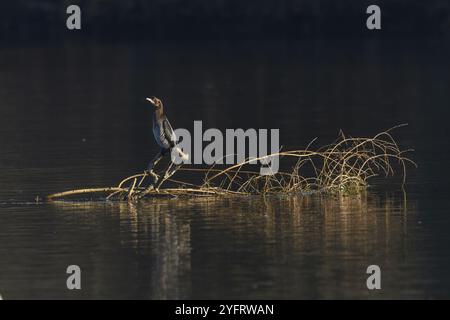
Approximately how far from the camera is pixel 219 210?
24688 millimetres

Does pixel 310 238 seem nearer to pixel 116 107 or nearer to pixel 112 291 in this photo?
pixel 112 291

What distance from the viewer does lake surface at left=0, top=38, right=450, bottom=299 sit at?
62.5 feet

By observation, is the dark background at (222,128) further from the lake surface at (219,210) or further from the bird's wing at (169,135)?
the bird's wing at (169,135)

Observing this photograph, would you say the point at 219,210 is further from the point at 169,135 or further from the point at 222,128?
the point at 222,128

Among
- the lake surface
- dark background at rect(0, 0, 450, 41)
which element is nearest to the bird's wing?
the lake surface

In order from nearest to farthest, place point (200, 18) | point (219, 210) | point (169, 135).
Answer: point (219, 210) → point (169, 135) → point (200, 18)

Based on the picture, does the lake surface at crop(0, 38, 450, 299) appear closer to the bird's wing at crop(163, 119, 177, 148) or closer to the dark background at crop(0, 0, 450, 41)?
the bird's wing at crop(163, 119, 177, 148)

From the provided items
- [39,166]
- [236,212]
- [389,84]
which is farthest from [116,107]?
[236,212]

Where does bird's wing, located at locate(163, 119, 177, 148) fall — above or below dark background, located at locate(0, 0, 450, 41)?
below

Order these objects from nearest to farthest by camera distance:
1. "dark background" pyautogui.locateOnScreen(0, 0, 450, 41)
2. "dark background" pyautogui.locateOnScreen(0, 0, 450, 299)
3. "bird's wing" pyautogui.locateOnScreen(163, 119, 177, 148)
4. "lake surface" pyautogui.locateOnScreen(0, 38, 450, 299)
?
"lake surface" pyautogui.locateOnScreen(0, 38, 450, 299), "dark background" pyautogui.locateOnScreen(0, 0, 450, 299), "bird's wing" pyautogui.locateOnScreen(163, 119, 177, 148), "dark background" pyautogui.locateOnScreen(0, 0, 450, 41)

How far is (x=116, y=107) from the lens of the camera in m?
50.2

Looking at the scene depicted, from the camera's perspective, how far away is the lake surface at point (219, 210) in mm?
19047

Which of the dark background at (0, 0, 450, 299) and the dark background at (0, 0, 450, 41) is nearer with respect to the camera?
the dark background at (0, 0, 450, 299)

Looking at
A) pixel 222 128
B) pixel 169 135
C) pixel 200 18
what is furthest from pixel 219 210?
pixel 200 18
